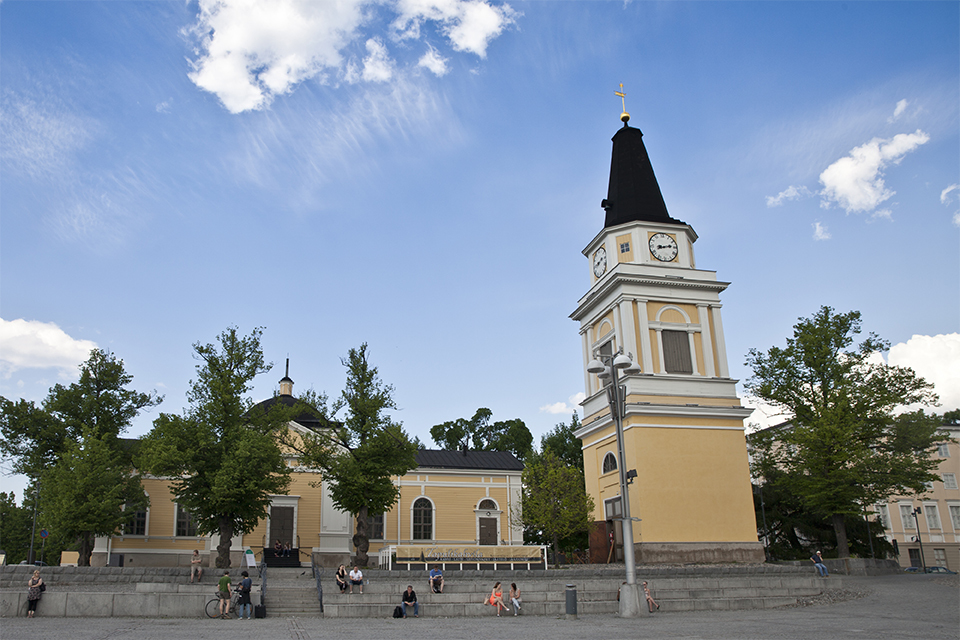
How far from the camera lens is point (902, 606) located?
1794 cm

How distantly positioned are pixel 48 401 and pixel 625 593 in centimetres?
3433

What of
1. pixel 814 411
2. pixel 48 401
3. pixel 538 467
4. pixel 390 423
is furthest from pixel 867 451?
pixel 48 401

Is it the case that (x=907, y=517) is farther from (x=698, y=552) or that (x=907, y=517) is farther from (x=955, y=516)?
(x=698, y=552)

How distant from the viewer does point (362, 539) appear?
2938 centimetres

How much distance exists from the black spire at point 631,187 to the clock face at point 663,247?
906 millimetres

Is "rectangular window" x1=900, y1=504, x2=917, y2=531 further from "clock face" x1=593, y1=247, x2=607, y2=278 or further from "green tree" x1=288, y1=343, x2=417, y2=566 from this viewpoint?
"green tree" x1=288, y1=343, x2=417, y2=566

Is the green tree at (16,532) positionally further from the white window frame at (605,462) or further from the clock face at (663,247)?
the clock face at (663,247)

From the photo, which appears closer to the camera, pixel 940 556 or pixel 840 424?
pixel 840 424

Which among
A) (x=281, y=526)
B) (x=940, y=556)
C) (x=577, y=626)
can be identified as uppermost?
(x=281, y=526)

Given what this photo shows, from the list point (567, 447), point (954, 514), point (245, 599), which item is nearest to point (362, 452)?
point (245, 599)

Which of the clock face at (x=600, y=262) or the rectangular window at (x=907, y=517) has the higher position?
the clock face at (x=600, y=262)

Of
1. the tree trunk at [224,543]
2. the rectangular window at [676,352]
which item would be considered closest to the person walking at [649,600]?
the rectangular window at [676,352]

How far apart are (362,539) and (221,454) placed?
270 inches

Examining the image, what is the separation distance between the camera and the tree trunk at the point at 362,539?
28734 millimetres
